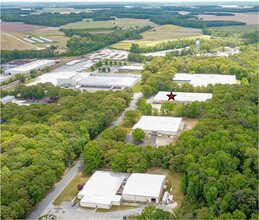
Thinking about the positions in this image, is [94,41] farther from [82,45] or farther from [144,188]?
[144,188]

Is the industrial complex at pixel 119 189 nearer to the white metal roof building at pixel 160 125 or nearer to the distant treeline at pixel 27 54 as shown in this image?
the white metal roof building at pixel 160 125

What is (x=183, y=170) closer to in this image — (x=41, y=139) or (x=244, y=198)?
(x=244, y=198)

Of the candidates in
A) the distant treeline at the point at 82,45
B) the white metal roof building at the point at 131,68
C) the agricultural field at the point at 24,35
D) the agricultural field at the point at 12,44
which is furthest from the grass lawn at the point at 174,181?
the agricultural field at the point at 12,44

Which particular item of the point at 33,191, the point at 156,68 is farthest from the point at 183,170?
the point at 156,68

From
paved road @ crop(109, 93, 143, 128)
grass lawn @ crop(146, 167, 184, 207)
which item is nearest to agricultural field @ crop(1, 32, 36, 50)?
paved road @ crop(109, 93, 143, 128)

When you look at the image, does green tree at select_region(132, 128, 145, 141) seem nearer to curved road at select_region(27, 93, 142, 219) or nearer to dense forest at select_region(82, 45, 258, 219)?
dense forest at select_region(82, 45, 258, 219)

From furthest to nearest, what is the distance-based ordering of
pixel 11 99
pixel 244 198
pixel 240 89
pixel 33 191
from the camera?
pixel 11 99
pixel 240 89
pixel 33 191
pixel 244 198

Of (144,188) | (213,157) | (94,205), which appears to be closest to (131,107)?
(213,157)
